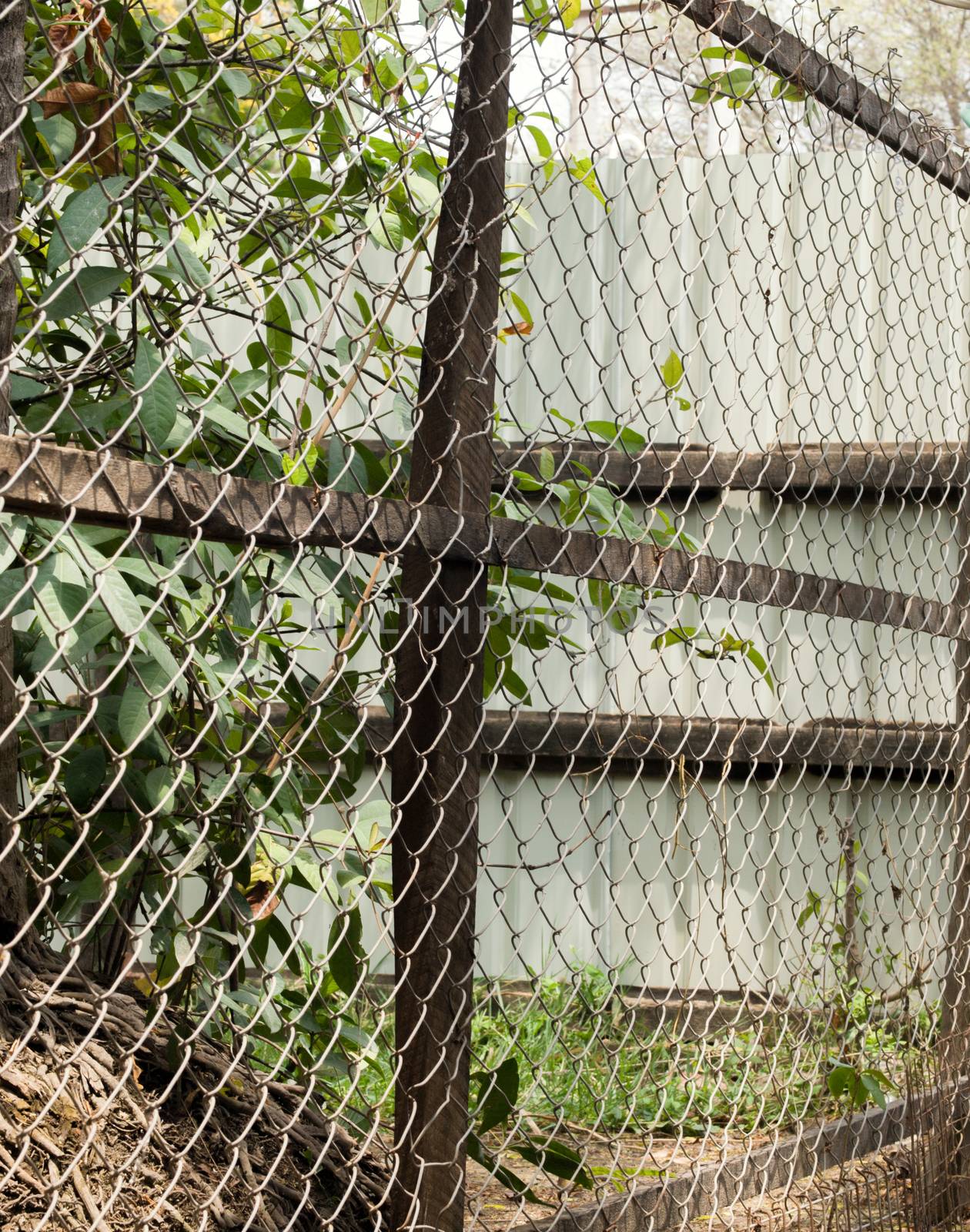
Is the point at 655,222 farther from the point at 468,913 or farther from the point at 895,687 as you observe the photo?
the point at 468,913

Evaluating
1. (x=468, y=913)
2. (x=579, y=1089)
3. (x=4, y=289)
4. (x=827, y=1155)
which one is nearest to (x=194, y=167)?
(x=4, y=289)

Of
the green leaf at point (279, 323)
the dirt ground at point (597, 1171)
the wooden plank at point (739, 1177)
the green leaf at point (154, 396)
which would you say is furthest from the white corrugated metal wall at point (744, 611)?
the green leaf at point (154, 396)

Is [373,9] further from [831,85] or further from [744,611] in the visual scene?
[744,611]

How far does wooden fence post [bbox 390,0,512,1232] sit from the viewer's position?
178 centimetres

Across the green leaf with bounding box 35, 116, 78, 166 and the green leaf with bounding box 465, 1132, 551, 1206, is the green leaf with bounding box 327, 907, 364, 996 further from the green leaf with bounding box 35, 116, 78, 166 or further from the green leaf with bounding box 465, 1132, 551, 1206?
the green leaf with bounding box 35, 116, 78, 166

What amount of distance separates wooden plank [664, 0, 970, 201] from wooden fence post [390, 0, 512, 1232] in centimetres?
58

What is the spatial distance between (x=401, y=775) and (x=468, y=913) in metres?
0.22

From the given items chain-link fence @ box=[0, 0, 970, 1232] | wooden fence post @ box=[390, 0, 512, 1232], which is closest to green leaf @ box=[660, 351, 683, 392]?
chain-link fence @ box=[0, 0, 970, 1232]

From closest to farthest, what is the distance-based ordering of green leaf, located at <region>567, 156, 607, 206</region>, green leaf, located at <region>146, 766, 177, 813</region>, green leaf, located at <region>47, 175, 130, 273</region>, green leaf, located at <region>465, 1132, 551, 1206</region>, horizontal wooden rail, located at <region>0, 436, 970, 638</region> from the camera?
1. horizontal wooden rail, located at <region>0, 436, 970, 638</region>
2. green leaf, located at <region>47, 175, 130, 273</region>
3. green leaf, located at <region>146, 766, 177, 813</region>
4. green leaf, located at <region>465, 1132, 551, 1206</region>
5. green leaf, located at <region>567, 156, 607, 206</region>

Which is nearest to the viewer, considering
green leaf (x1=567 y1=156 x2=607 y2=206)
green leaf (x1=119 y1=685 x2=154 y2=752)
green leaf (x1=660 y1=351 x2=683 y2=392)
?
green leaf (x1=119 y1=685 x2=154 y2=752)

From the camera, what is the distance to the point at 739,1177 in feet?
7.86

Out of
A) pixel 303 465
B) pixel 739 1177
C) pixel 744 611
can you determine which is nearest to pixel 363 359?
pixel 303 465

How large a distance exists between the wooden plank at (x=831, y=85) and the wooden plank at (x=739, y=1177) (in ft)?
6.39

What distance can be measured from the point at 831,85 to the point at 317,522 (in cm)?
168
